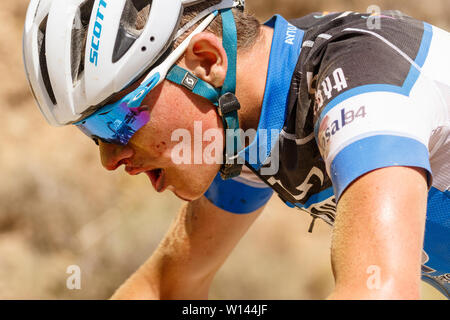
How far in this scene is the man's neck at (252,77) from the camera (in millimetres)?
1595

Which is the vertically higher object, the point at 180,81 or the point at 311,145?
the point at 180,81

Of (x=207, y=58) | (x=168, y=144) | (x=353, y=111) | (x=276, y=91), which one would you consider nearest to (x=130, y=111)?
(x=168, y=144)

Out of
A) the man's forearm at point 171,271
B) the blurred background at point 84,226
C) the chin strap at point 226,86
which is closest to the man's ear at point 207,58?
the chin strap at point 226,86

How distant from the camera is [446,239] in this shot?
1.53 metres

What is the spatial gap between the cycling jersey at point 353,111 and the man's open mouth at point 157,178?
26 cm

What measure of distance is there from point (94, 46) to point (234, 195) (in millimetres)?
816

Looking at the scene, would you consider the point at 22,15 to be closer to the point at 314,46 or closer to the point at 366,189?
the point at 314,46

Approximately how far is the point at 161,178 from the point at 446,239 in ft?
2.64

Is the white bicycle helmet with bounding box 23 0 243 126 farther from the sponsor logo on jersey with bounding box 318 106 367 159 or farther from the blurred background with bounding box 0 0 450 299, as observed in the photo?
the blurred background with bounding box 0 0 450 299

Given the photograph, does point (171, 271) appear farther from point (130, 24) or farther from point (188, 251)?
point (130, 24)

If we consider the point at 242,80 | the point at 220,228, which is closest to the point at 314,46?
the point at 242,80

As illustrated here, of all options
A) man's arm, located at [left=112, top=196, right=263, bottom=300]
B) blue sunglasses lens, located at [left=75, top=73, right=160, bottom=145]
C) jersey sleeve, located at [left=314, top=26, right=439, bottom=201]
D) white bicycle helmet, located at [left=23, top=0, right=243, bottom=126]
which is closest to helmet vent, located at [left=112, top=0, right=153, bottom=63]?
white bicycle helmet, located at [left=23, top=0, right=243, bottom=126]

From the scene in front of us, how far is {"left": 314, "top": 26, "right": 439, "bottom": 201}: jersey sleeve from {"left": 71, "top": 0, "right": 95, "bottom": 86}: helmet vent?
2.02 feet

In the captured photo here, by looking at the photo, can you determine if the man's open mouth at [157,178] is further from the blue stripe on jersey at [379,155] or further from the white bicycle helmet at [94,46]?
the blue stripe on jersey at [379,155]
